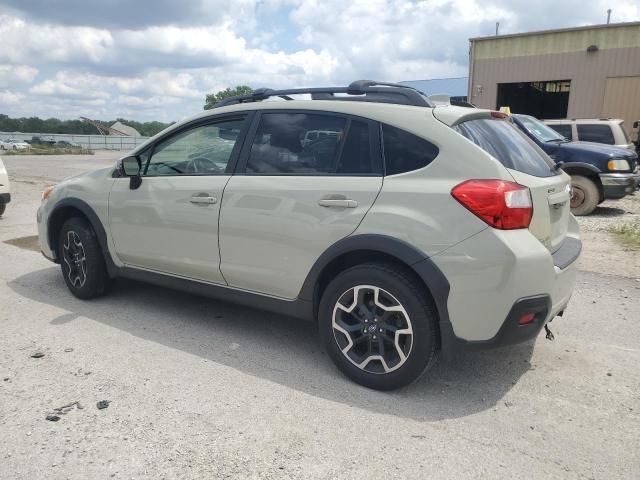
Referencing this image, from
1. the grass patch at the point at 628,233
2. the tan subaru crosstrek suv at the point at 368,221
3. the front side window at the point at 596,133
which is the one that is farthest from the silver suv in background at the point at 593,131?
the tan subaru crosstrek suv at the point at 368,221

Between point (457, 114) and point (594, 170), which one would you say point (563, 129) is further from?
point (457, 114)

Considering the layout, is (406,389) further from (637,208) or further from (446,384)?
(637,208)

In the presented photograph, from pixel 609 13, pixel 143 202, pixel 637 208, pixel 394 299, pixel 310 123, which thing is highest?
pixel 609 13

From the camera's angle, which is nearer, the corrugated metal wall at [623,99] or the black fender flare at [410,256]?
the black fender flare at [410,256]

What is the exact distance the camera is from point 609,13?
32906 millimetres

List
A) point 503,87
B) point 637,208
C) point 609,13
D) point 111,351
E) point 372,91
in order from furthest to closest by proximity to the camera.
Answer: point 609,13 < point 503,87 < point 637,208 < point 111,351 < point 372,91

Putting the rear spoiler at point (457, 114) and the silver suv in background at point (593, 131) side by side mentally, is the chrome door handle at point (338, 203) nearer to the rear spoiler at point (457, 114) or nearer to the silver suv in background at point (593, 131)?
the rear spoiler at point (457, 114)

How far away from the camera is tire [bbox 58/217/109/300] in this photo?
15.4ft

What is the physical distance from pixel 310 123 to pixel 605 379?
2514mm

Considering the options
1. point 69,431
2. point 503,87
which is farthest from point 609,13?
point 69,431

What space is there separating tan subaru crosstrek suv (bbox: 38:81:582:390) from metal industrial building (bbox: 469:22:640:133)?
19.9 meters

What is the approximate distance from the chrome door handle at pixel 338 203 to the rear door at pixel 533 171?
2.43 feet

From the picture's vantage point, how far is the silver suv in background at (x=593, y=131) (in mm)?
11055

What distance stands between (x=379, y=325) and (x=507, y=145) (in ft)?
4.36
